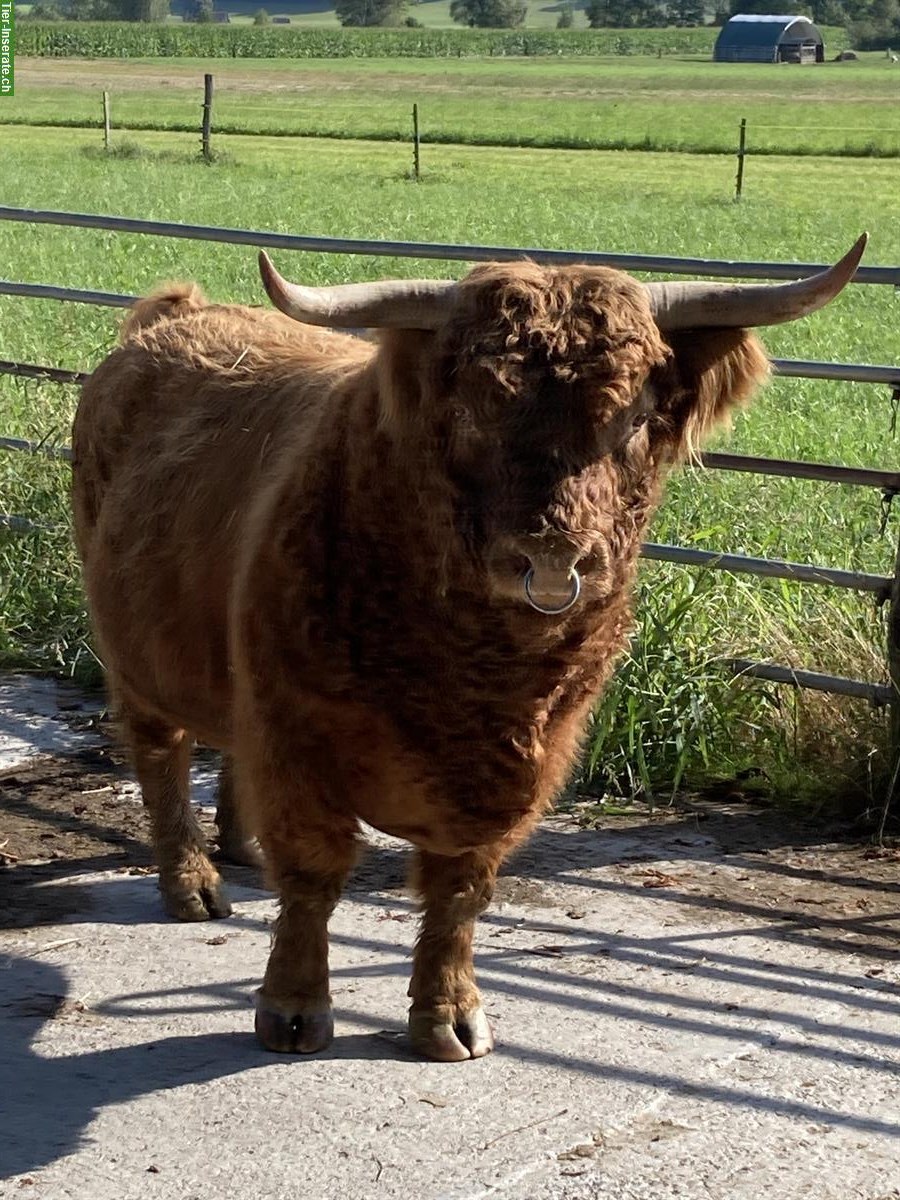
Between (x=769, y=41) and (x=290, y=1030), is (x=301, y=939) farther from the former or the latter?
(x=769, y=41)

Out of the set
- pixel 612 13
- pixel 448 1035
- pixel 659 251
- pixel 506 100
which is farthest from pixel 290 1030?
pixel 612 13

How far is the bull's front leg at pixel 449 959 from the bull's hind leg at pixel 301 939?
19cm

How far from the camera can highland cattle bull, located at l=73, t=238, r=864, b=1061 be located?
122 inches

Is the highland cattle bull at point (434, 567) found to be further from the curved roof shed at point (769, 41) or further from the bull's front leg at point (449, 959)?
the curved roof shed at point (769, 41)

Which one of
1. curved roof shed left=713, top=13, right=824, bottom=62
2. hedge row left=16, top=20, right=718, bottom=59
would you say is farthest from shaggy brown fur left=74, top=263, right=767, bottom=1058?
curved roof shed left=713, top=13, right=824, bottom=62

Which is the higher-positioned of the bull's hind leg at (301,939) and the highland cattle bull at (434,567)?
the highland cattle bull at (434,567)

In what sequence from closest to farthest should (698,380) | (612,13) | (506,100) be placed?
(698,380)
(506,100)
(612,13)

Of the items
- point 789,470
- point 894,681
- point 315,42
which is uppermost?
point 315,42

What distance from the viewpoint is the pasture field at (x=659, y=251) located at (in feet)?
18.1

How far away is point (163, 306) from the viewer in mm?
5059

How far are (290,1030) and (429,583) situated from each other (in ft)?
3.47

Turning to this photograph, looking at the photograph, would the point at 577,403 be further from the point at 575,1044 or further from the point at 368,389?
the point at 575,1044

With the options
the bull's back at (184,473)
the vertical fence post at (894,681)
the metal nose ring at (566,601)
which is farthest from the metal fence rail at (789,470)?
the metal nose ring at (566,601)

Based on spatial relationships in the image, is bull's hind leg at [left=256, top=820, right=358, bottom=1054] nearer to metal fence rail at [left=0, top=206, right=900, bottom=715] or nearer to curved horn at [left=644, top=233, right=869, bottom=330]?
curved horn at [left=644, top=233, right=869, bottom=330]
